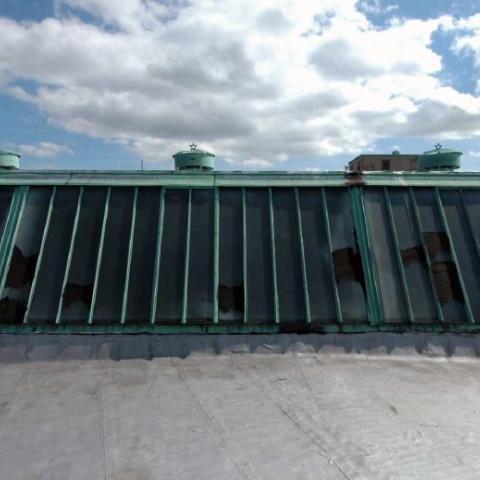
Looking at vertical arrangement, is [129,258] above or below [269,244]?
below

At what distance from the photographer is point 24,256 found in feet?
→ 35.1

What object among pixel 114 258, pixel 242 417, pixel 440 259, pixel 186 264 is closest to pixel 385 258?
pixel 440 259

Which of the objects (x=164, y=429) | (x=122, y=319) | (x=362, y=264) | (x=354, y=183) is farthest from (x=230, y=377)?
(x=354, y=183)

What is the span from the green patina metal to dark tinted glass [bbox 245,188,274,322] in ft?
0.23

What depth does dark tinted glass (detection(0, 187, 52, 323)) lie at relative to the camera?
33.0 feet

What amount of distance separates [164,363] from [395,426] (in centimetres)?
469

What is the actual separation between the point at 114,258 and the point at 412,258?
7.50 metres

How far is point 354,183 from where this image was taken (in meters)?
12.0

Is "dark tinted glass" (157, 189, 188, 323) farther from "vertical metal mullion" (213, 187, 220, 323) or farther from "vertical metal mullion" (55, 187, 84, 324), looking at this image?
"vertical metal mullion" (55, 187, 84, 324)

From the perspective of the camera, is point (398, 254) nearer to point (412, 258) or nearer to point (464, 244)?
point (412, 258)

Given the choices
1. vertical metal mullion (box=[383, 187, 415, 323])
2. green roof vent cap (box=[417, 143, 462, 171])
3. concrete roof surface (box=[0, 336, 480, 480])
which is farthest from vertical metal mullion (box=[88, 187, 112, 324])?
green roof vent cap (box=[417, 143, 462, 171])

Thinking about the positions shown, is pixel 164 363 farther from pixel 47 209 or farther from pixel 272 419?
pixel 47 209

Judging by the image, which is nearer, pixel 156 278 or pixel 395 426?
pixel 395 426

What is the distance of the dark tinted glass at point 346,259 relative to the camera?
1036cm
